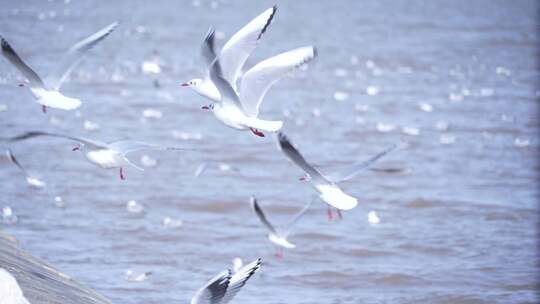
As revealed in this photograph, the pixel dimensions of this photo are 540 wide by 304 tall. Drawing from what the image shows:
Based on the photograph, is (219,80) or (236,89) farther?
(236,89)

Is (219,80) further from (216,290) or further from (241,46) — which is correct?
(216,290)

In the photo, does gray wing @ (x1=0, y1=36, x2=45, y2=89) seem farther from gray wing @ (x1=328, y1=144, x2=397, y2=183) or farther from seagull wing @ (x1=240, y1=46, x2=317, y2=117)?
gray wing @ (x1=328, y1=144, x2=397, y2=183)

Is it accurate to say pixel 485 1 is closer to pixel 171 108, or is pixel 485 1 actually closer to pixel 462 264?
pixel 171 108

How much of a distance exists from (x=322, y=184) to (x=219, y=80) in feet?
3.48

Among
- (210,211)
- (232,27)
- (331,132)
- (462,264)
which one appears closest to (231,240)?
(210,211)

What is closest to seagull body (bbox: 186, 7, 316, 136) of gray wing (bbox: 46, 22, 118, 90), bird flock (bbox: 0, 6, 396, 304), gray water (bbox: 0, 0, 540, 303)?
bird flock (bbox: 0, 6, 396, 304)

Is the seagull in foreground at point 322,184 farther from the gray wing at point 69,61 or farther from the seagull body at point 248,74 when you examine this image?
the gray wing at point 69,61

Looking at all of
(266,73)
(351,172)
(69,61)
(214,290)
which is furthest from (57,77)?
(214,290)

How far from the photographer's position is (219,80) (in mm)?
5574

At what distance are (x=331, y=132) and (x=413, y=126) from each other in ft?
4.16

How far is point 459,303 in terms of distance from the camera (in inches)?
306

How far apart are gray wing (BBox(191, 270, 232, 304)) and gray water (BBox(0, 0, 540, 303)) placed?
8.43ft

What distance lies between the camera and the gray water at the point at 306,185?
26.9ft

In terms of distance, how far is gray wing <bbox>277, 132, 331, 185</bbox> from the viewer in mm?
5652
